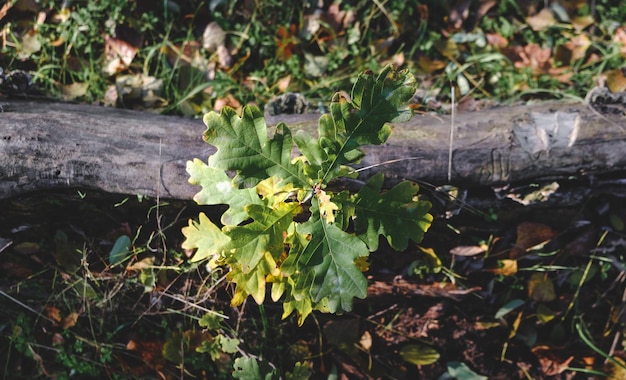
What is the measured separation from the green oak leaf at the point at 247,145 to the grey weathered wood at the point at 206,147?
379 mm

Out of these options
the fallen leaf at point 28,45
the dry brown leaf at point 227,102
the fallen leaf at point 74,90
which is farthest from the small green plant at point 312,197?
the fallen leaf at point 28,45

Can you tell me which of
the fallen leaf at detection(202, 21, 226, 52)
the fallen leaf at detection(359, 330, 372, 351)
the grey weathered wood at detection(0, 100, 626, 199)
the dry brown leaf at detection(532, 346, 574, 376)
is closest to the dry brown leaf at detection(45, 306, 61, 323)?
the grey weathered wood at detection(0, 100, 626, 199)

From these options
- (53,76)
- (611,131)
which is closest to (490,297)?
(611,131)

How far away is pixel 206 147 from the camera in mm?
2195

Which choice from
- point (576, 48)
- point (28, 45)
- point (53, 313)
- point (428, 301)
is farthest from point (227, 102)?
point (576, 48)

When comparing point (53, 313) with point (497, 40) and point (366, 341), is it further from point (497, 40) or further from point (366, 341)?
point (497, 40)

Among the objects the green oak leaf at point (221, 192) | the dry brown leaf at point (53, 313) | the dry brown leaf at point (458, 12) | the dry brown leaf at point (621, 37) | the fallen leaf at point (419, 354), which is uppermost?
the dry brown leaf at point (458, 12)

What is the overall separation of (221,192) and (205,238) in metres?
0.22

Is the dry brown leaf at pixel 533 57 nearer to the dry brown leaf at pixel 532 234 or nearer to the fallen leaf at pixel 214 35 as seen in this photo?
the dry brown leaf at pixel 532 234

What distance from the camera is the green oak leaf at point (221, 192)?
76.0 inches

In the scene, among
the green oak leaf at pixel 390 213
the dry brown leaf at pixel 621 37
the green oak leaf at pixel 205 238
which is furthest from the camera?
the dry brown leaf at pixel 621 37

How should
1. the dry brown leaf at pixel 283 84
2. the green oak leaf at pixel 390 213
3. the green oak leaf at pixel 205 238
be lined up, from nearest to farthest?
1. the green oak leaf at pixel 390 213
2. the green oak leaf at pixel 205 238
3. the dry brown leaf at pixel 283 84

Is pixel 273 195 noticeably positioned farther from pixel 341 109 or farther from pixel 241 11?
pixel 241 11

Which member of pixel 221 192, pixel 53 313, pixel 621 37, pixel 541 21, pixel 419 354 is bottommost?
pixel 419 354
